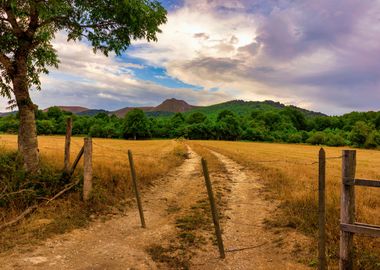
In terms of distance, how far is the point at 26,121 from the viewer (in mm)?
11297

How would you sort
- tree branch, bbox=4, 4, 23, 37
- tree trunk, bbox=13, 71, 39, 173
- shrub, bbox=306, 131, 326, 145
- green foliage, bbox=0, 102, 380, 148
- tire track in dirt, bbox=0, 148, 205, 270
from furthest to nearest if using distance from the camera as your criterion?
1. shrub, bbox=306, 131, 326, 145
2. green foliage, bbox=0, 102, 380, 148
3. tree trunk, bbox=13, 71, 39, 173
4. tree branch, bbox=4, 4, 23, 37
5. tire track in dirt, bbox=0, 148, 205, 270

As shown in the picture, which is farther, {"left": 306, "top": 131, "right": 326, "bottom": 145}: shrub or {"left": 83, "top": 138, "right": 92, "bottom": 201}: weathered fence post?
{"left": 306, "top": 131, "right": 326, "bottom": 145}: shrub

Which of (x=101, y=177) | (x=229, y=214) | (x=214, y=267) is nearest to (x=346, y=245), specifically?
(x=214, y=267)

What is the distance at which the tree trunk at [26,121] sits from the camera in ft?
36.8

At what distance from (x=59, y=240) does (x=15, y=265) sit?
5.27 feet

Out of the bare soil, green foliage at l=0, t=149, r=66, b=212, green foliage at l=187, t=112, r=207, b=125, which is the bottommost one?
the bare soil

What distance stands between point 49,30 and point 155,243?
10609 mm

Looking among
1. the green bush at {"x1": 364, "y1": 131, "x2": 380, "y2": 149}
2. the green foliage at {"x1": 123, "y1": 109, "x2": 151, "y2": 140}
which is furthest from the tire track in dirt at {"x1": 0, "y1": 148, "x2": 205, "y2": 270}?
the green bush at {"x1": 364, "y1": 131, "x2": 380, "y2": 149}

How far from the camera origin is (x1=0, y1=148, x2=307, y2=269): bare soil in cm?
688

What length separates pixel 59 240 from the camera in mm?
8008

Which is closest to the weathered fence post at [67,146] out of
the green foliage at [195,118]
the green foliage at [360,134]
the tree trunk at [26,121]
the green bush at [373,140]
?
the tree trunk at [26,121]

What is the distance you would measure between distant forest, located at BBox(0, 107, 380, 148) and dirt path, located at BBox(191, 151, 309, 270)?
91.9 metres

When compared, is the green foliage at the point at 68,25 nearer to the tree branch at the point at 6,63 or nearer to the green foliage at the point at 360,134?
the tree branch at the point at 6,63

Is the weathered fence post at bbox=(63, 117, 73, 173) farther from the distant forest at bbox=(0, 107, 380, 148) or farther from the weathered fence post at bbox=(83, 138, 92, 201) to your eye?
the distant forest at bbox=(0, 107, 380, 148)
